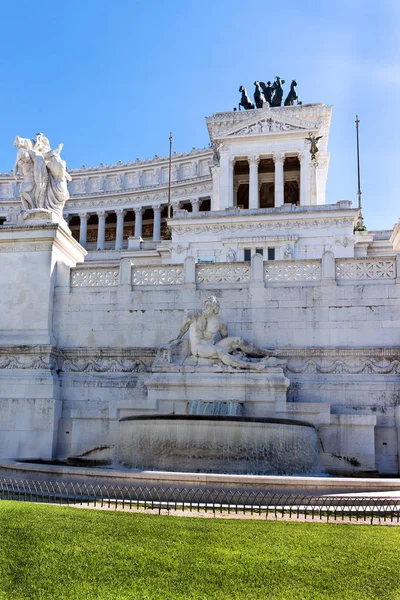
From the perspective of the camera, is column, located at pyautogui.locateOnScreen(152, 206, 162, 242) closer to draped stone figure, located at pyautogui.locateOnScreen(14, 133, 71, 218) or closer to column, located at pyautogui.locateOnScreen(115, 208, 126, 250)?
column, located at pyautogui.locateOnScreen(115, 208, 126, 250)

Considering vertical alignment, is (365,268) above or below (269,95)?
below

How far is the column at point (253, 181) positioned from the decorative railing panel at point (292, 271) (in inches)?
1639

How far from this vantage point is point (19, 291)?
1955cm

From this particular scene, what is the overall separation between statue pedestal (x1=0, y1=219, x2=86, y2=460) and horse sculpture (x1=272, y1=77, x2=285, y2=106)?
5879 cm

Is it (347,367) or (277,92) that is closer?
(347,367)

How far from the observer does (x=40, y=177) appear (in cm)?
2053

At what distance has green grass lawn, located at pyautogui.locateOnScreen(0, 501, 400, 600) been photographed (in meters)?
7.04

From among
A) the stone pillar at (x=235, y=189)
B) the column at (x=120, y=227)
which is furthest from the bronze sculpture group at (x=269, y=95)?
the column at (x=120, y=227)

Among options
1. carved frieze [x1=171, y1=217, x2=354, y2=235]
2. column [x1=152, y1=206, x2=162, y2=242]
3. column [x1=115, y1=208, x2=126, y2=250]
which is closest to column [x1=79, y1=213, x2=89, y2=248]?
column [x1=115, y1=208, x2=126, y2=250]

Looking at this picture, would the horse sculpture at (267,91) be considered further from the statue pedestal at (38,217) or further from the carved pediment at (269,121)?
the statue pedestal at (38,217)

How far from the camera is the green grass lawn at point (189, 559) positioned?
7.04 meters

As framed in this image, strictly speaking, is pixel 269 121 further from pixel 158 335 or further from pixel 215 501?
pixel 215 501

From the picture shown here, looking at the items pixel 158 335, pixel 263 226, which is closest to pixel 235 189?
pixel 263 226

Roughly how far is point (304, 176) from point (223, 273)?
43547 millimetres
